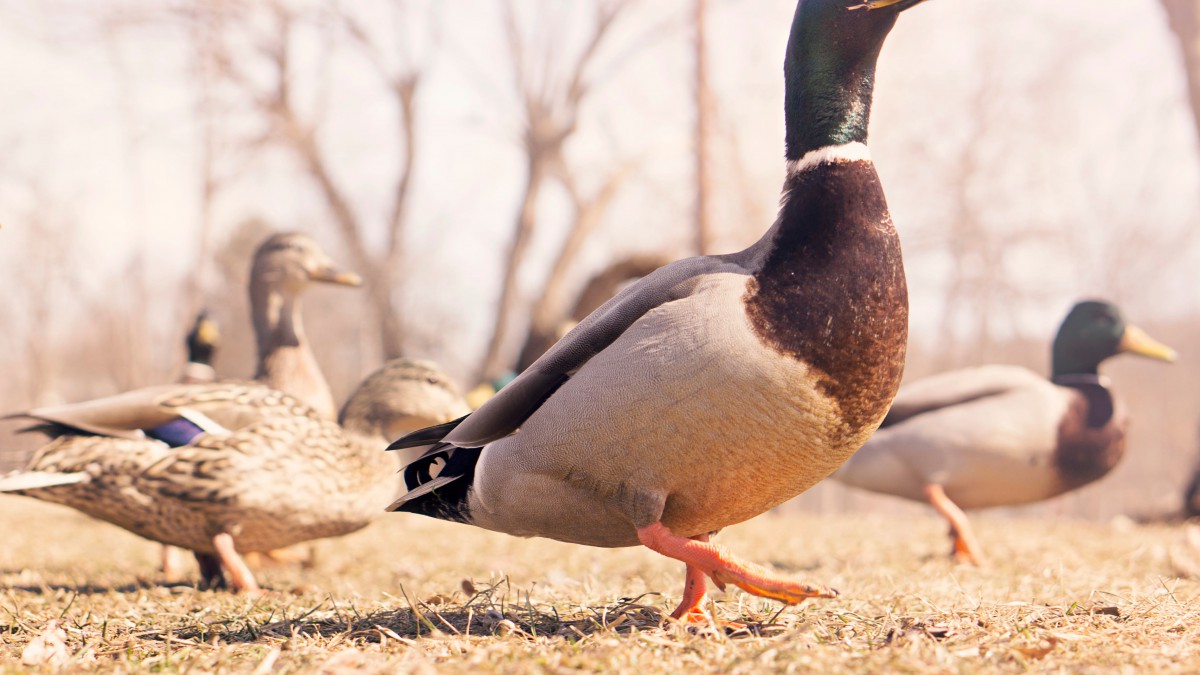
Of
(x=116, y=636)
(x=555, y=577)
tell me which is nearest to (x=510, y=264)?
(x=555, y=577)

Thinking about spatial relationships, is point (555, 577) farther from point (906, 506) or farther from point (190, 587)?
point (906, 506)

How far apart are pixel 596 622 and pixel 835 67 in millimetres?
1517

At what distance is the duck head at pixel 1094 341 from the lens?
6402 millimetres

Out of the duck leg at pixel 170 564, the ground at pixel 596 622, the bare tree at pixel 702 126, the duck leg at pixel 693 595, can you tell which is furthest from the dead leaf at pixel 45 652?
the bare tree at pixel 702 126

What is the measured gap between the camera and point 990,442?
216 inches

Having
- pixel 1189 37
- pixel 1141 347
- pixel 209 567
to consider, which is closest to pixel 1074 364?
pixel 1141 347

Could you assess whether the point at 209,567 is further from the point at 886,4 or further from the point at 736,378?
the point at 886,4

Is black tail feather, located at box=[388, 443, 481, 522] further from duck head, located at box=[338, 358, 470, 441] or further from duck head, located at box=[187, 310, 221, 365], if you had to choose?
duck head, located at box=[187, 310, 221, 365]

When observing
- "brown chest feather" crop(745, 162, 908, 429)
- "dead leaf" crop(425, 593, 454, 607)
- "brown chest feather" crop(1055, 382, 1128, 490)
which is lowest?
"brown chest feather" crop(1055, 382, 1128, 490)

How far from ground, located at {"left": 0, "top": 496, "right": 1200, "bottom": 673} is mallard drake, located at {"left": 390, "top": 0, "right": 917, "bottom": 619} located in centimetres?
21

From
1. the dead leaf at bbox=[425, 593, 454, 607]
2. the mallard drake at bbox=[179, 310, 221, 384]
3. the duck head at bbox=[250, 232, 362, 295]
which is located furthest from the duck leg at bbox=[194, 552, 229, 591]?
the mallard drake at bbox=[179, 310, 221, 384]

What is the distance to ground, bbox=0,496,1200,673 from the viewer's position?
6.73 ft

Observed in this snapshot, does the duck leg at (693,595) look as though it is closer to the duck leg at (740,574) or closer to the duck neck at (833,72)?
the duck leg at (740,574)

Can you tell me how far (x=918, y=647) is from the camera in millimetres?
2094
